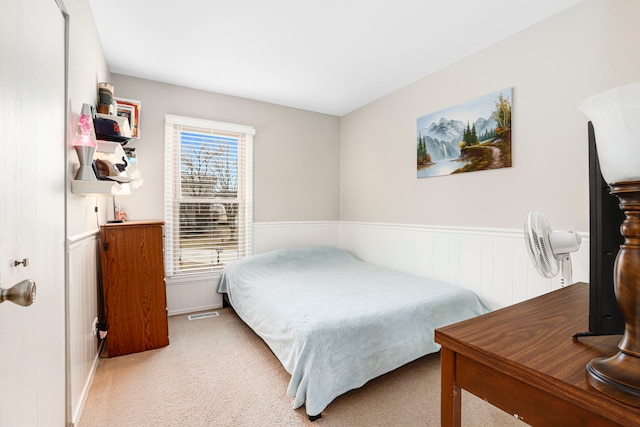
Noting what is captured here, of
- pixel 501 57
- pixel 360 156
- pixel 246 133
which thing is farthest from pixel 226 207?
pixel 501 57

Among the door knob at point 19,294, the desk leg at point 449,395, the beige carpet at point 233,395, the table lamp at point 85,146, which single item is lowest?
the beige carpet at point 233,395

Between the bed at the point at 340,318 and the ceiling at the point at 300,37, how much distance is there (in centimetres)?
205

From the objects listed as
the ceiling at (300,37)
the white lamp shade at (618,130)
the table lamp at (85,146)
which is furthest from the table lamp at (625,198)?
the table lamp at (85,146)

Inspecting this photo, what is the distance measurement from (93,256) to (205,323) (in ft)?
4.18

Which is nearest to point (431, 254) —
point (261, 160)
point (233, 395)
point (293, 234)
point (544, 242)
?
point (544, 242)

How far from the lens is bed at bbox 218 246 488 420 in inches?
66.7

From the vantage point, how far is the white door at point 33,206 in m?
0.83

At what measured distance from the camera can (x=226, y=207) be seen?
352 centimetres

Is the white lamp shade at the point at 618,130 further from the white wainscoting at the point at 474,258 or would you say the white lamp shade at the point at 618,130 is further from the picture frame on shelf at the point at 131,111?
the picture frame on shelf at the point at 131,111

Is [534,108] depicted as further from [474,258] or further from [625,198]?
[625,198]

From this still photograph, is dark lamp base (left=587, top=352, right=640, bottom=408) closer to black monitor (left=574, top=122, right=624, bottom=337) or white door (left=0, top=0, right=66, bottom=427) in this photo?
black monitor (left=574, top=122, right=624, bottom=337)

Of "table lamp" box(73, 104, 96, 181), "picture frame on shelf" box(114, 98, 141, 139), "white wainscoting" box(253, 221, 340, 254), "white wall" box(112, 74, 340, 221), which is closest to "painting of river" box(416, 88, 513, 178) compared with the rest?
"white wall" box(112, 74, 340, 221)

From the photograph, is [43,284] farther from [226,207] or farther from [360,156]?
[360,156]

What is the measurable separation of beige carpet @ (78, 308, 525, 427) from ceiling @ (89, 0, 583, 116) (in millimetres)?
2560
